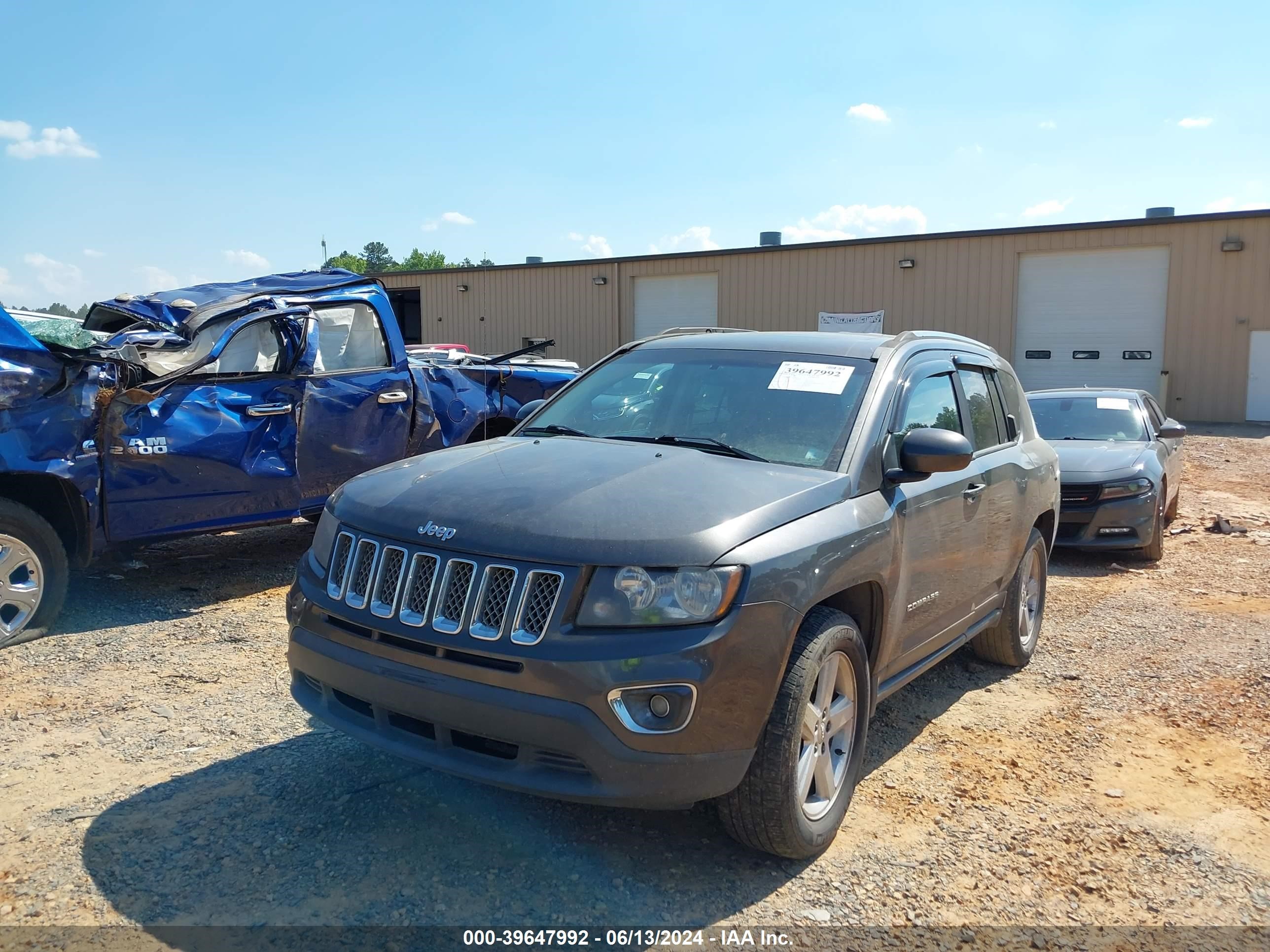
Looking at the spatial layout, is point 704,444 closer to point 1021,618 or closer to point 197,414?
point 1021,618

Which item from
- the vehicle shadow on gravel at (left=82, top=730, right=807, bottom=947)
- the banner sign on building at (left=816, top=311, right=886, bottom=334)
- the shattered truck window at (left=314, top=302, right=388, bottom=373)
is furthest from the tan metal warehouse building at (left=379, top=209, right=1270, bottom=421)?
the vehicle shadow on gravel at (left=82, top=730, right=807, bottom=947)

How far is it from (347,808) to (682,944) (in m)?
1.36

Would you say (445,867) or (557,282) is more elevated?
(557,282)

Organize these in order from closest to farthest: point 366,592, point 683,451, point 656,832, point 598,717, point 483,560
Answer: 1. point 598,717
2. point 483,560
3. point 366,592
4. point 656,832
5. point 683,451

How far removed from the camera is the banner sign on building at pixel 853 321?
2503cm

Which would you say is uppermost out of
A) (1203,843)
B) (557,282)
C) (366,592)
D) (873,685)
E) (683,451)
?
(557,282)

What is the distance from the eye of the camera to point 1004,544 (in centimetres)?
502

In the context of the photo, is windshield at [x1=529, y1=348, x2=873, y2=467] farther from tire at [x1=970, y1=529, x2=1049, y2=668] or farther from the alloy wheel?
tire at [x1=970, y1=529, x2=1049, y2=668]

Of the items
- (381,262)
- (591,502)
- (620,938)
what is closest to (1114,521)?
(591,502)

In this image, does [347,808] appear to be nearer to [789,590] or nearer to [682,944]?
[682,944]

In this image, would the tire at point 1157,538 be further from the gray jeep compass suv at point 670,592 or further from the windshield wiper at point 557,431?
the windshield wiper at point 557,431

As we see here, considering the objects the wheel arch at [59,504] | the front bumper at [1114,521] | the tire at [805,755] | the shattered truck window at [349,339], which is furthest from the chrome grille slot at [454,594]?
the front bumper at [1114,521]

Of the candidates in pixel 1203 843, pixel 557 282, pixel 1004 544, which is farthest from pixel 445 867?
pixel 557 282

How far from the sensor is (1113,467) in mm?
8734
